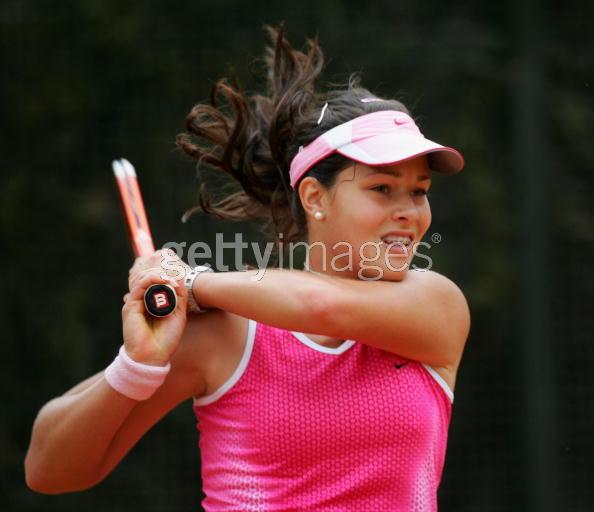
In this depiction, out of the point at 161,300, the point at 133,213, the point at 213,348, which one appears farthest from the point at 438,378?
the point at 133,213

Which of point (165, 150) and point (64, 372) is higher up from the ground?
point (165, 150)

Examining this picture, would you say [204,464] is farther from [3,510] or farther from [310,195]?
[3,510]

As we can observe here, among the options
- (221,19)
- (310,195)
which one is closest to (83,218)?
(221,19)

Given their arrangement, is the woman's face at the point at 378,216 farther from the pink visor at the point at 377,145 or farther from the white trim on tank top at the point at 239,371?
the white trim on tank top at the point at 239,371

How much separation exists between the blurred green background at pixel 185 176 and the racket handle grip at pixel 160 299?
7.96 feet

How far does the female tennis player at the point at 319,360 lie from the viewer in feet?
7.43

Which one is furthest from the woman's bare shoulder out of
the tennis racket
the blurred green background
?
the blurred green background

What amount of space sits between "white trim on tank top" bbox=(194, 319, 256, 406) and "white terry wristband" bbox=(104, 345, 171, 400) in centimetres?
12

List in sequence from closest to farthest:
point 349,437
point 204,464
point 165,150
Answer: point 349,437 < point 204,464 < point 165,150

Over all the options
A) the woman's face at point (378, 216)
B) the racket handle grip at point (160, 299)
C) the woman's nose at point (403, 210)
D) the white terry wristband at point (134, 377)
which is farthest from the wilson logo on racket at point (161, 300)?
the woman's nose at point (403, 210)

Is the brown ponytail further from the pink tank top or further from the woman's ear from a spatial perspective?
the pink tank top

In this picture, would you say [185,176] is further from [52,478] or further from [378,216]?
[378,216]

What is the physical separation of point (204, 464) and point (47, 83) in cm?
269

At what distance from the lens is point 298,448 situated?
7.43ft
